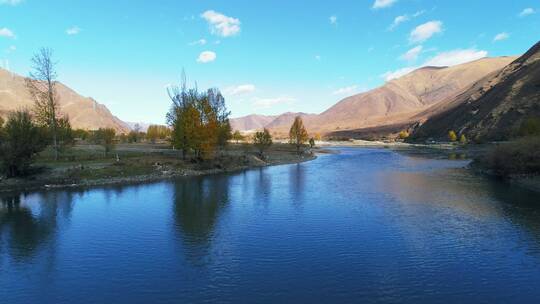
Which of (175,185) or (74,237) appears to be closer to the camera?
(74,237)

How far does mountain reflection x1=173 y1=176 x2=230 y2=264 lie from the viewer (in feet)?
89.1

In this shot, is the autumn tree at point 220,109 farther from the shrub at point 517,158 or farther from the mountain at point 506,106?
the mountain at point 506,106

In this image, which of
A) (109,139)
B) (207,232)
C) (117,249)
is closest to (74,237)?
(117,249)

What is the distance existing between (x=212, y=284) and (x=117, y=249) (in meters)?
9.93

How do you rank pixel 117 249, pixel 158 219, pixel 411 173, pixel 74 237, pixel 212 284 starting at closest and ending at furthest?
pixel 212 284
pixel 117 249
pixel 74 237
pixel 158 219
pixel 411 173

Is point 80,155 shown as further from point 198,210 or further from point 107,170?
point 198,210

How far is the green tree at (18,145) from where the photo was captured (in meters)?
49.8

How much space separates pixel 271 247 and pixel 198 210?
14727mm

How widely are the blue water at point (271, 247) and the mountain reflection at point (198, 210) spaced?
0.68ft

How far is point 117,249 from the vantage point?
26531mm

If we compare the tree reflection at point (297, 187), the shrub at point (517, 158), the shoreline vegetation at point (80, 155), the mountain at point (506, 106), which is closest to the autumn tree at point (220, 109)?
the shoreline vegetation at point (80, 155)

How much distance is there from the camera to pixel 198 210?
3906cm

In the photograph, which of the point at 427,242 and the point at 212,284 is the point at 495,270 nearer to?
the point at 427,242

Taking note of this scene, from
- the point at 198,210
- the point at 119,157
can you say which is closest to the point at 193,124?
the point at 119,157
